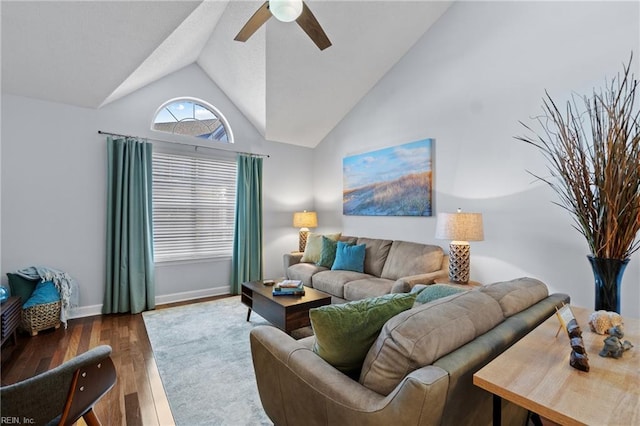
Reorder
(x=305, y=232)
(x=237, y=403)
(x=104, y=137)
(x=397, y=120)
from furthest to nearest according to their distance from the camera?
1. (x=305, y=232)
2. (x=397, y=120)
3. (x=104, y=137)
4. (x=237, y=403)

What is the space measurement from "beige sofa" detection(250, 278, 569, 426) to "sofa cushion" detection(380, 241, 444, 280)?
71.9 inches

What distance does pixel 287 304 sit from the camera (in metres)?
2.63

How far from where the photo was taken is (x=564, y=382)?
2.92 ft

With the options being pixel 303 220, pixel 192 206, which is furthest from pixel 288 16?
pixel 303 220

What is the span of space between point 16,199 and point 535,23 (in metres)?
5.48

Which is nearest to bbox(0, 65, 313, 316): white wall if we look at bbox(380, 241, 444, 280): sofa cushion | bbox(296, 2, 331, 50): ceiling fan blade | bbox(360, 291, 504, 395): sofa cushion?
bbox(296, 2, 331, 50): ceiling fan blade

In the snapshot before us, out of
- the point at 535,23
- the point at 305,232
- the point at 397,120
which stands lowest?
the point at 305,232

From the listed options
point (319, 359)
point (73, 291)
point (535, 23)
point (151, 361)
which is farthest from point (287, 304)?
point (535, 23)

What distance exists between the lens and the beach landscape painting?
3.64 m

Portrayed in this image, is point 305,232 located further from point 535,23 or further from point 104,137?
point 535,23

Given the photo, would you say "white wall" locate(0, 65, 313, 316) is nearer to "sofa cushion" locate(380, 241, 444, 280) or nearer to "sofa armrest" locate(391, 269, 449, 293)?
"sofa cushion" locate(380, 241, 444, 280)

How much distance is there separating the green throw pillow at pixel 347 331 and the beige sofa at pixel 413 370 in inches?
2.4

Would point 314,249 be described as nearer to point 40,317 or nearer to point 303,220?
point 303,220

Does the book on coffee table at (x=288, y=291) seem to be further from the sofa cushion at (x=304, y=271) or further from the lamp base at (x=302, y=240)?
the lamp base at (x=302, y=240)
